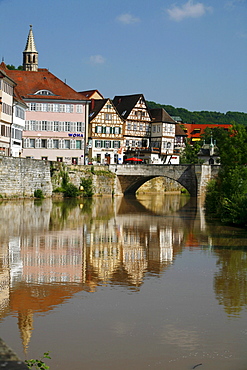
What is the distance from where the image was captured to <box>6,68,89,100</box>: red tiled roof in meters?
69.8

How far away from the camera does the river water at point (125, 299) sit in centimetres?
1145

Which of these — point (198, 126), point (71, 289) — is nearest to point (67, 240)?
point (71, 289)

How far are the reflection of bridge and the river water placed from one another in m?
39.3

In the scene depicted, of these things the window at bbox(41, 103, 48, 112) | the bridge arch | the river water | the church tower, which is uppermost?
the church tower

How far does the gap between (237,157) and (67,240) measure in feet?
57.2

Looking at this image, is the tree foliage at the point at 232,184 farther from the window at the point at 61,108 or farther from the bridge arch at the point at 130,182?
the window at the point at 61,108

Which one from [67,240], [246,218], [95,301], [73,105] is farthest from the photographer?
[73,105]

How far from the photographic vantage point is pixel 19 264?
814 inches

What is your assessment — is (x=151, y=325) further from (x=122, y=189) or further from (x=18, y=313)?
(x=122, y=189)

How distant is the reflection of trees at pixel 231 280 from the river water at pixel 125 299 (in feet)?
0.09

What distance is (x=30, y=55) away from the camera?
89.9 meters

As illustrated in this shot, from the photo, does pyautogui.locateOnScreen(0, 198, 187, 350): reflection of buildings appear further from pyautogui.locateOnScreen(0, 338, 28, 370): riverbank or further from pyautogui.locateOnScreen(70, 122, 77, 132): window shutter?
pyautogui.locateOnScreen(70, 122, 77, 132): window shutter

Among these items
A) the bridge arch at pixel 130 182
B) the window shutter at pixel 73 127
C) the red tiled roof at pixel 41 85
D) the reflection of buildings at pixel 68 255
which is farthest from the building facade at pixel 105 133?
the reflection of buildings at pixel 68 255

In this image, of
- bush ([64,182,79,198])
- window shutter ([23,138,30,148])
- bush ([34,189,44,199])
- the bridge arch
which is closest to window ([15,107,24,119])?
window shutter ([23,138,30,148])
